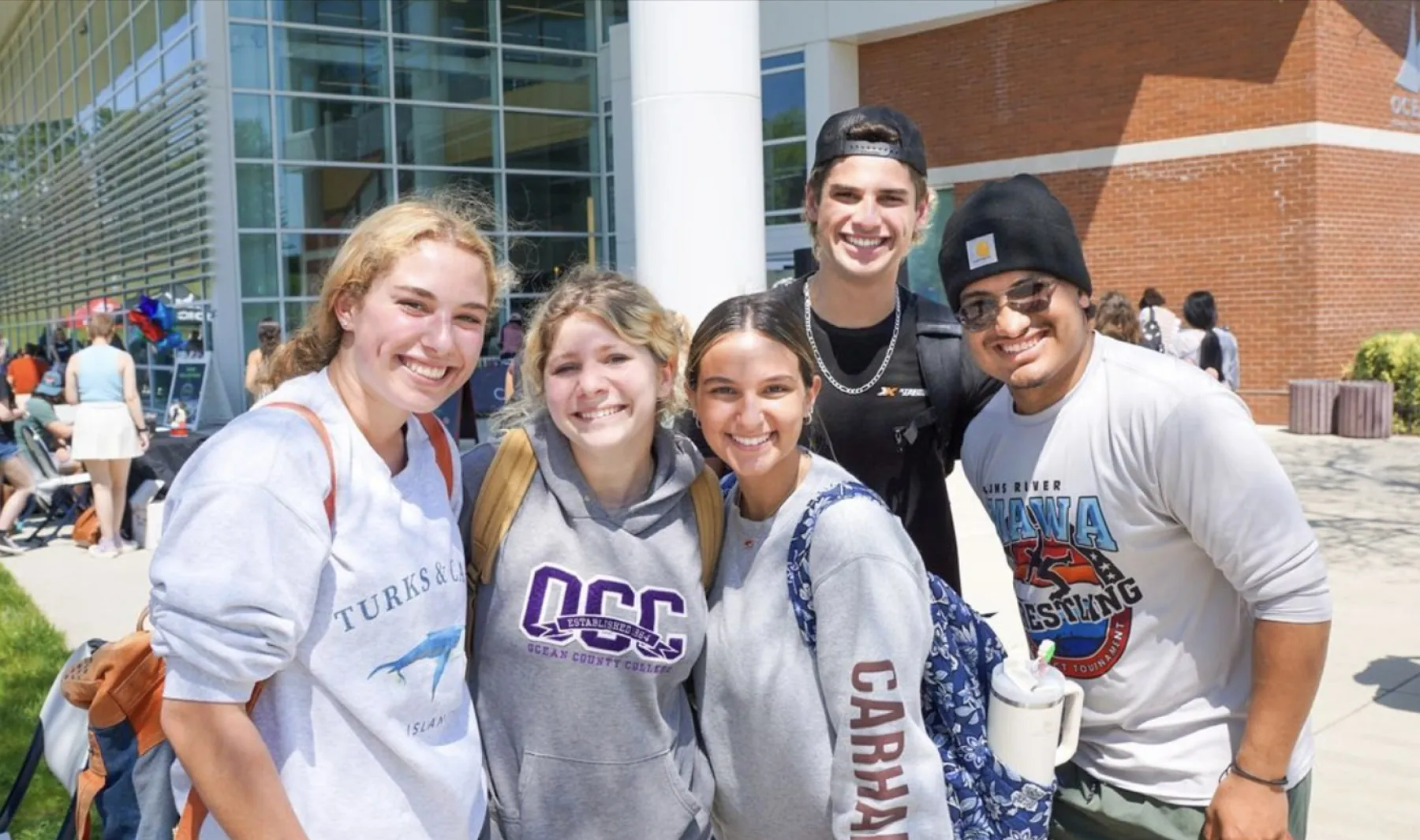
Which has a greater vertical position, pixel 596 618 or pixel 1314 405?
pixel 596 618

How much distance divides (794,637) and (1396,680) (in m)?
5.10

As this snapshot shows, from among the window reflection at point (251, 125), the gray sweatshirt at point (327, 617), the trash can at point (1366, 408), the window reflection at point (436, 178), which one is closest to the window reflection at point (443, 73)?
the window reflection at point (436, 178)

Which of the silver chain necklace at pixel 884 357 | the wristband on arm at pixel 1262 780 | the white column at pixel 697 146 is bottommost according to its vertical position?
the wristband on arm at pixel 1262 780

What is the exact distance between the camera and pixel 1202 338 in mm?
12172

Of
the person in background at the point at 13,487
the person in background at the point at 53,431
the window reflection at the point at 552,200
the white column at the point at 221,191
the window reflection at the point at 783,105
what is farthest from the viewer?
the window reflection at the point at 552,200

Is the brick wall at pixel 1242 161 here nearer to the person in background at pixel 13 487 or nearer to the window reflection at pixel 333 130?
the window reflection at pixel 333 130

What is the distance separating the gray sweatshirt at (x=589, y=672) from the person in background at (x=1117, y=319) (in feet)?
21.4

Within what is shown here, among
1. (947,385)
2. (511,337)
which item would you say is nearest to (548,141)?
(511,337)

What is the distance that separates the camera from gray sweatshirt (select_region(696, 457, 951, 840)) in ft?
6.44

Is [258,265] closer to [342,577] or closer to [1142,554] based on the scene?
[342,577]

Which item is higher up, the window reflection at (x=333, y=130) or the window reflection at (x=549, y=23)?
the window reflection at (x=549, y=23)

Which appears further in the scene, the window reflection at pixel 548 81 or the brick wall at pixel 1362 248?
the window reflection at pixel 548 81

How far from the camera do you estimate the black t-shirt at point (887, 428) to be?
2818 millimetres

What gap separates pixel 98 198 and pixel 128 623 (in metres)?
20.6
